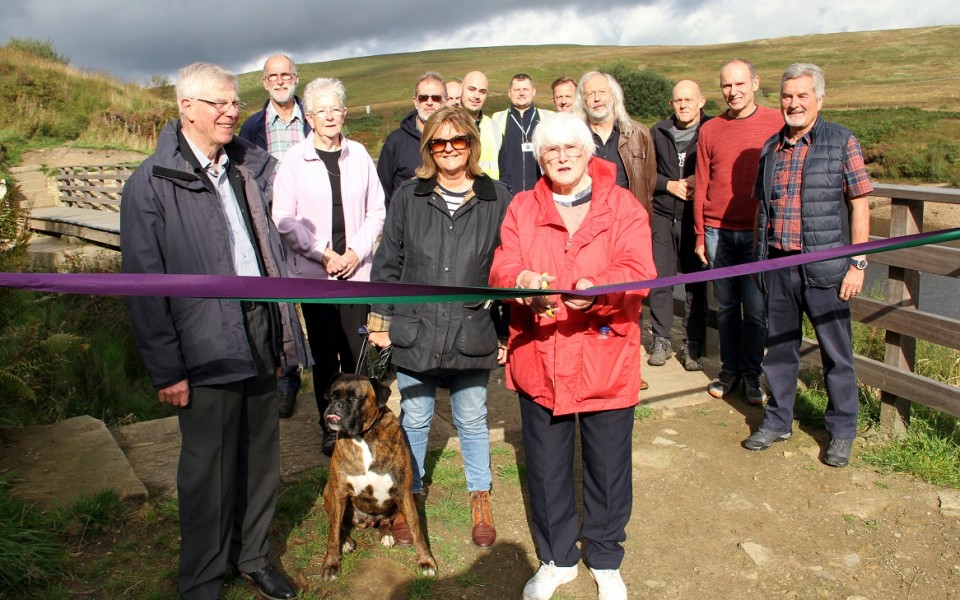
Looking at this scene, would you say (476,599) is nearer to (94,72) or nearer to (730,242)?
(730,242)

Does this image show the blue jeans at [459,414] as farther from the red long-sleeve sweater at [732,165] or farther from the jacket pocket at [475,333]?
the red long-sleeve sweater at [732,165]

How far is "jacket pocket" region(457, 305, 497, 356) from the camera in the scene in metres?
3.61

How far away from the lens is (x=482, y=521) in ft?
12.8

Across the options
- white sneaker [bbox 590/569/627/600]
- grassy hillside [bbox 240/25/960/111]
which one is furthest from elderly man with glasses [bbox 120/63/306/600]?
grassy hillside [bbox 240/25/960/111]

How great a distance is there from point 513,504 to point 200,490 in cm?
183

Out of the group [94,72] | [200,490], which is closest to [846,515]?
[200,490]

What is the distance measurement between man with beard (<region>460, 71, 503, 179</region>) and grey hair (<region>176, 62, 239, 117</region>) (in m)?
3.07

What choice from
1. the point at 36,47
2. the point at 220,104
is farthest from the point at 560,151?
the point at 36,47

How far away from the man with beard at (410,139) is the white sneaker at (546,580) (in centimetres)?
295

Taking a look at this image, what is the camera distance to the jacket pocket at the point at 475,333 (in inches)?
142

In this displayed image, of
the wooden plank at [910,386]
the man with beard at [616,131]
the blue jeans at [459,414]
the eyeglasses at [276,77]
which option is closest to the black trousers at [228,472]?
the blue jeans at [459,414]

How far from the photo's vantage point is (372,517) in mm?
3781

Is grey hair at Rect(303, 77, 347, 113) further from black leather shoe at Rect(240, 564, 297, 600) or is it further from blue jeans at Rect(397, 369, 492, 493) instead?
black leather shoe at Rect(240, 564, 297, 600)

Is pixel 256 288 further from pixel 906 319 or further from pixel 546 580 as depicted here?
pixel 906 319
